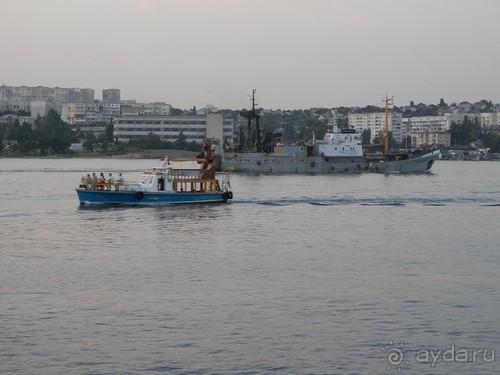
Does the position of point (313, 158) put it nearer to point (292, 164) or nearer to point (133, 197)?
point (292, 164)

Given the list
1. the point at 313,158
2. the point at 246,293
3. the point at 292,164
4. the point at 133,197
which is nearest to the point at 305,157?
the point at 313,158

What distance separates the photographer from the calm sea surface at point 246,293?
80.3 feet

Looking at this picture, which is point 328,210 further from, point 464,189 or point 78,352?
point 78,352

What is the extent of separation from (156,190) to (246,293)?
31157 millimetres

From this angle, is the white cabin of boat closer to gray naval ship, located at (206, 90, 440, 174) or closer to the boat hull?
gray naval ship, located at (206, 90, 440, 174)

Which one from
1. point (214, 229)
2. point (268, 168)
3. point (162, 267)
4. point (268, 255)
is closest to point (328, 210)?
point (214, 229)

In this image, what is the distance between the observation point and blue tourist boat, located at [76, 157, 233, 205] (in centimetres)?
6134

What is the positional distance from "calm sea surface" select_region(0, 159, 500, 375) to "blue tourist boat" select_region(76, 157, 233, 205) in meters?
3.12

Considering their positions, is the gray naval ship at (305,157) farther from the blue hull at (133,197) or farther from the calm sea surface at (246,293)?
the calm sea surface at (246,293)

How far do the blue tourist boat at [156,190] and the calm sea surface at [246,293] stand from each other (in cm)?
312

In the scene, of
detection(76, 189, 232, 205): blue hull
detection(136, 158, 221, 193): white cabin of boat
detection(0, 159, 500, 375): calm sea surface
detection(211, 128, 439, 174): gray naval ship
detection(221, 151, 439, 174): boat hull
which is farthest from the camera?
detection(211, 128, 439, 174): gray naval ship

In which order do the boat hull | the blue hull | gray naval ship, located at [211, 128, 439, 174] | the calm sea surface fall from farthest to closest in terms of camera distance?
gray naval ship, located at [211, 128, 439, 174] → the boat hull → the blue hull → the calm sea surface

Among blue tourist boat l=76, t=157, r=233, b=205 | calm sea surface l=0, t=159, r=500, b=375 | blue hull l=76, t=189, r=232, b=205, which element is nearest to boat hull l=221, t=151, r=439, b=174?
blue tourist boat l=76, t=157, r=233, b=205

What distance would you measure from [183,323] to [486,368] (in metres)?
8.49
